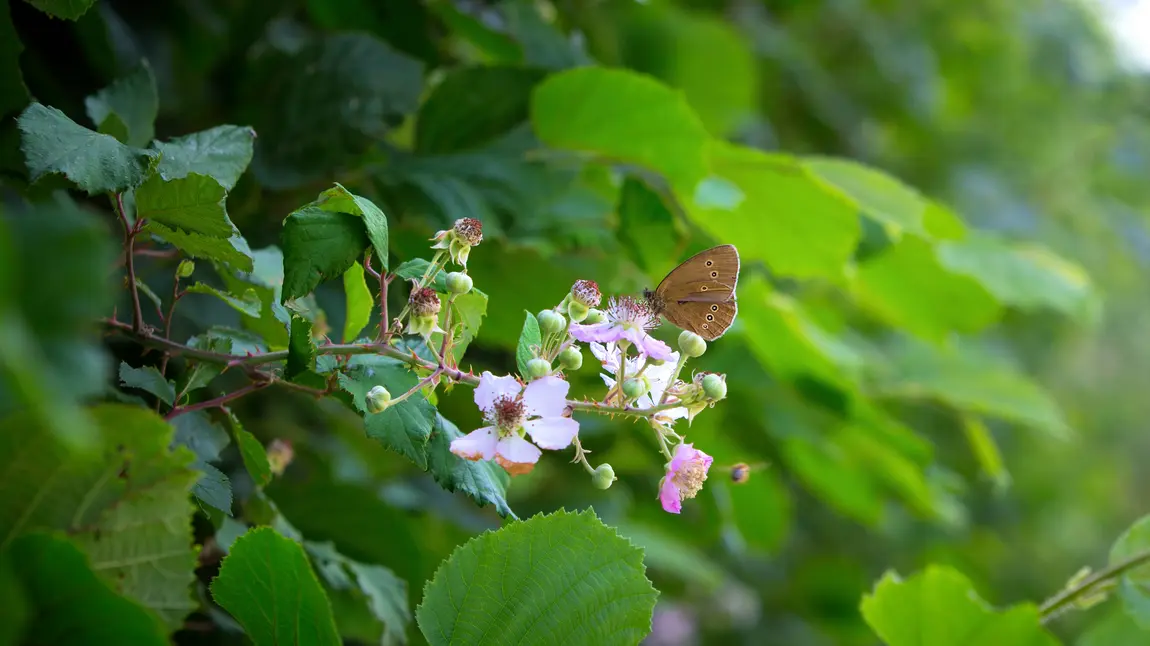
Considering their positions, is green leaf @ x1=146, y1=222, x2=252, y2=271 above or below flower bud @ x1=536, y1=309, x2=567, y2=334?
below

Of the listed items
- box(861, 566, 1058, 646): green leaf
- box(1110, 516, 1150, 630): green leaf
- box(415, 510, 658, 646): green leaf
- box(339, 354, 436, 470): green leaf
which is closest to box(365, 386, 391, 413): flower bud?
box(339, 354, 436, 470): green leaf

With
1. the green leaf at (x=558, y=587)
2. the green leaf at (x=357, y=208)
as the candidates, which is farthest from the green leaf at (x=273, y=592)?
the green leaf at (x=357, y=208)

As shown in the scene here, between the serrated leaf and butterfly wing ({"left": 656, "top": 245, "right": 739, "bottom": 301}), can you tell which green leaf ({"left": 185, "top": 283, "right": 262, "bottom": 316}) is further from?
butterfly wing ({"left": 656, "top": 245, "right": 739, "bottom": 301})

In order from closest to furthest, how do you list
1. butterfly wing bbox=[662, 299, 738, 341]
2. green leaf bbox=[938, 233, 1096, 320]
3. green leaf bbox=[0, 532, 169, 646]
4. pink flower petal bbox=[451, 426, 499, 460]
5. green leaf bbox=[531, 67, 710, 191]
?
1. green leaf bbox=[0, 532, 169, 646]
2. pink flower petal bbox=[451, 426, 499, 460]
3. butterfly wing bbox=[662, 299, 738, 341]
4. green leaf bbox=[531, 67, 710, 191]
5. green leaf bbox=[938, 233, 1096, 320]

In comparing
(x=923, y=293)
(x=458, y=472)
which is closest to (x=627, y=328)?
(x=458, y=472)

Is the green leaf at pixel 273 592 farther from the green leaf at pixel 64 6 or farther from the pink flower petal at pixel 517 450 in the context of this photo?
the green leaf at pixel 64 6

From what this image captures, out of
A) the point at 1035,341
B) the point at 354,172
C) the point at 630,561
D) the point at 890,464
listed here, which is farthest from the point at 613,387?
the point at 1035,341

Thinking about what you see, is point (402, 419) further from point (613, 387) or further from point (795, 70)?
point (795, 70)
